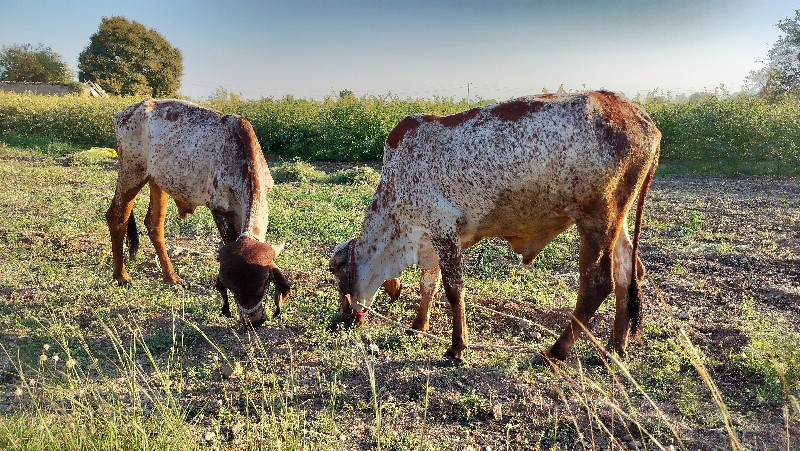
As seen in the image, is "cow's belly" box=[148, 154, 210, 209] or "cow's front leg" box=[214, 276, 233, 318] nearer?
"cow's front leg" box=[214, 276, 233, 318]

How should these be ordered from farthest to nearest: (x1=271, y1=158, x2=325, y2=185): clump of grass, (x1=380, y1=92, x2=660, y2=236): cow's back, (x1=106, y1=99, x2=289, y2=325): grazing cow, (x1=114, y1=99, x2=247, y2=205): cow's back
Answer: (x1=271, y1=158, x2=325, y2=185): clump of grass < (x1=114, y1=99, x2=247, y2=205): cow's back < (x1=106, y1=99, x2=289, y2=325): grazing cow < (x1=380, y1=92, x2=660, y2=236): cow's back

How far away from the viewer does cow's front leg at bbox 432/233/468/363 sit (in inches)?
181

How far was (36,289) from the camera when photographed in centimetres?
610

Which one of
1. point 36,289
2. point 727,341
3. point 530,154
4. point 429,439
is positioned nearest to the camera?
point 429,439

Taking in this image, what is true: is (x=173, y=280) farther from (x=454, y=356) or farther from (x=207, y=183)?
(x=454, y=356)

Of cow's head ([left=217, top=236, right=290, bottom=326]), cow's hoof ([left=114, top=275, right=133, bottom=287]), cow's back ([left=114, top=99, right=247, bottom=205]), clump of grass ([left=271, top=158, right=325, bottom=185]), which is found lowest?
cow's hoof ([left=114, top=275, right=133, bottom=287])

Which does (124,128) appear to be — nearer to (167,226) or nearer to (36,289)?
(36,289)

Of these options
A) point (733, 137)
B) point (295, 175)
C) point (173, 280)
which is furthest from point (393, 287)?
point (733, 137)

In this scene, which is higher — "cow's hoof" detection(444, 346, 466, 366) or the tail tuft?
the tail tuft

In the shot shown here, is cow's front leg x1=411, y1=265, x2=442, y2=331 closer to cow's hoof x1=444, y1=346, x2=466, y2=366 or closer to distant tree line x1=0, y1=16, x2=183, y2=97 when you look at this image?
cow's hoof x1=444, y1=346, x2=466, y2=366

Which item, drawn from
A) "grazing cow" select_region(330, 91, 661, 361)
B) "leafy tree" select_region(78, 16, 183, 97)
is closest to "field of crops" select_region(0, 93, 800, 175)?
"grazing cow" select_region(330, 91, 661, 361)

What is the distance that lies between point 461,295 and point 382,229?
2.94 ft

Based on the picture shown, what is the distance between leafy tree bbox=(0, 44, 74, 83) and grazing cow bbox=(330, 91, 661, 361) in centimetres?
6172

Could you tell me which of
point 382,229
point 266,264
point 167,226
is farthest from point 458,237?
point 167,226
